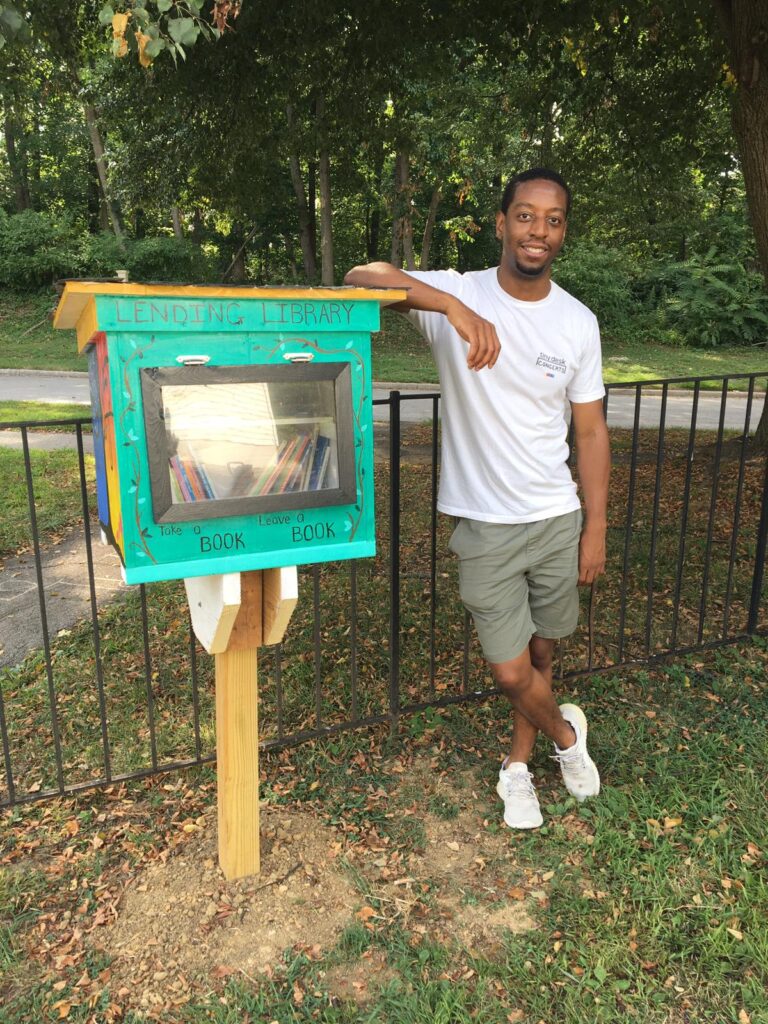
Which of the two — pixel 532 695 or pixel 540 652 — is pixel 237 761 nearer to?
pixel 532 695

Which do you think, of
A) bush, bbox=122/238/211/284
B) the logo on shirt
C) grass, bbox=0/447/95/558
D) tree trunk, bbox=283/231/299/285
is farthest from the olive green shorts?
tree trunk, bbox=283/231/299/285

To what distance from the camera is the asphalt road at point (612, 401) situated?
A: 1180 cm

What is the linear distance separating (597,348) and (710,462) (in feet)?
20.7

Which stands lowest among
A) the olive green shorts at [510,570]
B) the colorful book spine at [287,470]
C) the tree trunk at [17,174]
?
the olive green shorts at [510,570]

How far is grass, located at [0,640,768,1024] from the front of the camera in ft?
7.32

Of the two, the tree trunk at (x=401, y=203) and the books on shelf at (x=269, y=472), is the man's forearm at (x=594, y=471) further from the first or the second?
the tree trunk at (x=401, y=203)

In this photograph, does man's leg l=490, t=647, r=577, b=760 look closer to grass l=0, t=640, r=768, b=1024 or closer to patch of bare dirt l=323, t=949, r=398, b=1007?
grass l=0, t=640, r=768, b=1024

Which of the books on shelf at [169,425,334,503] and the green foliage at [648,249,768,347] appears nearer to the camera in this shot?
the books on shelf at [169,425,334,503]

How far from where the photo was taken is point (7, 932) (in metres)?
2.48

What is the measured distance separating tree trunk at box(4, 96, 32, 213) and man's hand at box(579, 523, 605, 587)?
29843 mm

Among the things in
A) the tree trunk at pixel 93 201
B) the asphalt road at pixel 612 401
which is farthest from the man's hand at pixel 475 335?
the tree trunk at pixel 93 201

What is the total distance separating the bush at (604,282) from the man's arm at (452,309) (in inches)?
839

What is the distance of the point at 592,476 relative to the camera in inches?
111

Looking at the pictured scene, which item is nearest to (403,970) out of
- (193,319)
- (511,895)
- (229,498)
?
(511,895)
